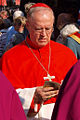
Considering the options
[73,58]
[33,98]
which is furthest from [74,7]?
[33,98]

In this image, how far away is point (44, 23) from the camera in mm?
2711

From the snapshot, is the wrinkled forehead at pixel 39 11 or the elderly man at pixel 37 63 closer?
the elderly man at pixel 37 63

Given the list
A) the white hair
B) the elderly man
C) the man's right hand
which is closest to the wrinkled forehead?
the elderly man

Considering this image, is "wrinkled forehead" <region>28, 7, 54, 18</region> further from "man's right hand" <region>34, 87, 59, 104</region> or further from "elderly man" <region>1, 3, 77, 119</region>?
"man's right hand" <region>34, 87, 59, 104</region>

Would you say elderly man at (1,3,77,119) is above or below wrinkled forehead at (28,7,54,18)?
below

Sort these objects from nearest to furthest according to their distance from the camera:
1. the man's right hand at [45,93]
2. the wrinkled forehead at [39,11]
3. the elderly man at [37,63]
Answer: the man's right hand at [45,93] < the elderly man at [37,63] < the wrinkled forehead at [39,11]

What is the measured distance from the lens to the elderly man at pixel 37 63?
266cm

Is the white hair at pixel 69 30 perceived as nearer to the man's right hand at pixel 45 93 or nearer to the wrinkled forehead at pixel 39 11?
the wrinkled forehead at pixel 39 11

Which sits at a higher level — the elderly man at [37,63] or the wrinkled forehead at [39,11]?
the wrinkled forehead at [39,11]

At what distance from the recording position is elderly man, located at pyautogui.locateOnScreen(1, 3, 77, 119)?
266 centimetres

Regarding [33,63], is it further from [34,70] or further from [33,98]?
[33,98]

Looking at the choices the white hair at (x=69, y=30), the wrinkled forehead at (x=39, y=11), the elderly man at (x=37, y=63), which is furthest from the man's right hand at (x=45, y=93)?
the white hair at (x=69, y=30)

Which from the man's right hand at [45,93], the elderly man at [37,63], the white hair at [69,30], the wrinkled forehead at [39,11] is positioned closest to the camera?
the man's right hand at [45,93]

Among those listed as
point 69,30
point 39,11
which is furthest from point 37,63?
point 69,30
